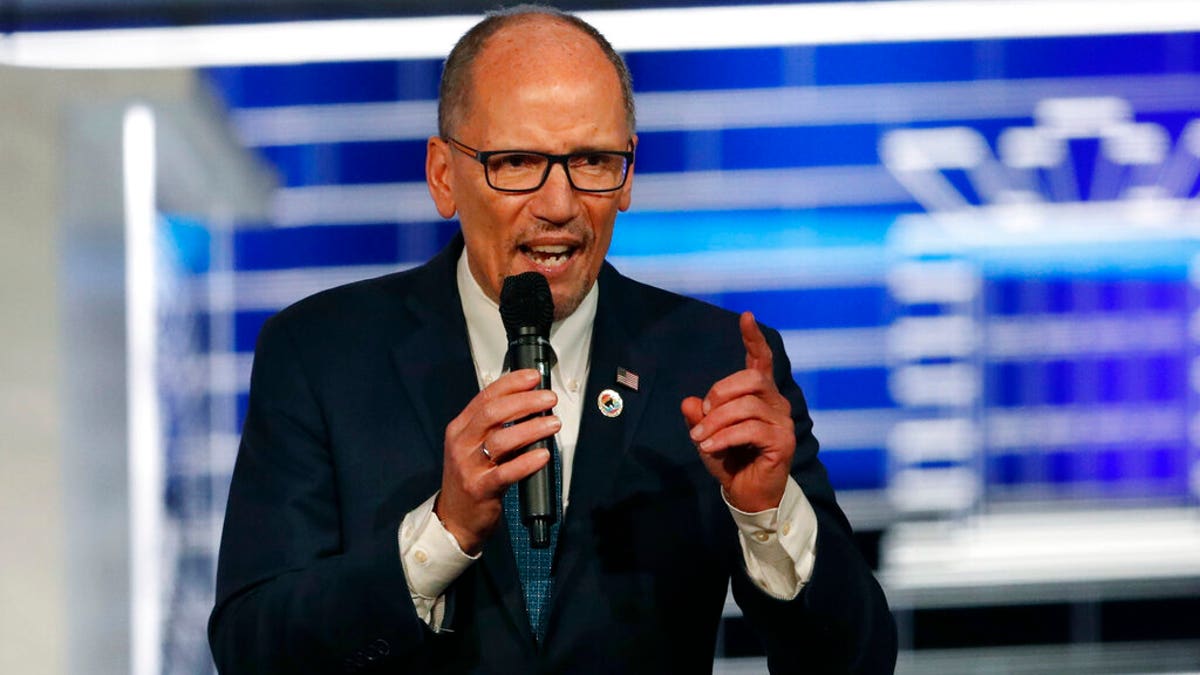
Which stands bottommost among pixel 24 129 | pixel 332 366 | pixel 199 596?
pixel 199 596

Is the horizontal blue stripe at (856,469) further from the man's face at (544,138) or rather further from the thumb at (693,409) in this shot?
the thumb at (693,409)

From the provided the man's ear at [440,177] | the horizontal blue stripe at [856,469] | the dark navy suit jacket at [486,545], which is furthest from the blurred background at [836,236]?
the dark navy suit jacket at [486,545]

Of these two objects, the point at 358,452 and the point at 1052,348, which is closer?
the point at 358,452

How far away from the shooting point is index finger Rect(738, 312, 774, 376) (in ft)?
5.14

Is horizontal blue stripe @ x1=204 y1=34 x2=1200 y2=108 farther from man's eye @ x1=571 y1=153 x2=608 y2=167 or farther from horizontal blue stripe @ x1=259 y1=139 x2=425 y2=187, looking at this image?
man's eye @ x1=571 y1=153 x2=608 y2=167

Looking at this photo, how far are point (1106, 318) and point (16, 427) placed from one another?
2716mm

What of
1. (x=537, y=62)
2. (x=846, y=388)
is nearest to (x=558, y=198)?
(x=537, y=62)

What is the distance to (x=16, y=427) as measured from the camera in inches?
145

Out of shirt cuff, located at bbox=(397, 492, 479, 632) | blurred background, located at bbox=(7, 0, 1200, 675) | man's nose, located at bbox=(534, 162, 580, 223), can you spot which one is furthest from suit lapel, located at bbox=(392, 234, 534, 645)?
blurred background, located at bbox=(7, 0, 1200, 675)

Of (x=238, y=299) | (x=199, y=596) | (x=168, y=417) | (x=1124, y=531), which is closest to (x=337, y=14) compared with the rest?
(x=238, y=299)

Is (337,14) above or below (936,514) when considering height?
above

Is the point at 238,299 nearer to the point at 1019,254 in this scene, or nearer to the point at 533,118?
the point at 1019,254

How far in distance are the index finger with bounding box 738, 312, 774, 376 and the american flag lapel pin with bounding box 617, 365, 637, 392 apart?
0.24m

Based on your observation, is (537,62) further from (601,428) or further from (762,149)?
(762,149)
